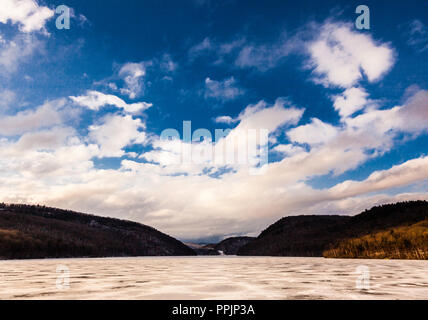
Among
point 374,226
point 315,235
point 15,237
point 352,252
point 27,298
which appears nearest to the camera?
point 27,298

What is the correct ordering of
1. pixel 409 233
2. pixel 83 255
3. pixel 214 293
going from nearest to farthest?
pixel 214 293
pixel 409 233
pixel 83 255

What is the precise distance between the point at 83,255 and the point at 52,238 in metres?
19.4

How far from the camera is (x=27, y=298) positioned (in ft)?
31.0

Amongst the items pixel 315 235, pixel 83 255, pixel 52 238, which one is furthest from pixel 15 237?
pixel 315 235

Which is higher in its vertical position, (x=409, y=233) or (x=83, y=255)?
(x=409, y=233)

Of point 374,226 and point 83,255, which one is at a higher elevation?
point 374,226
